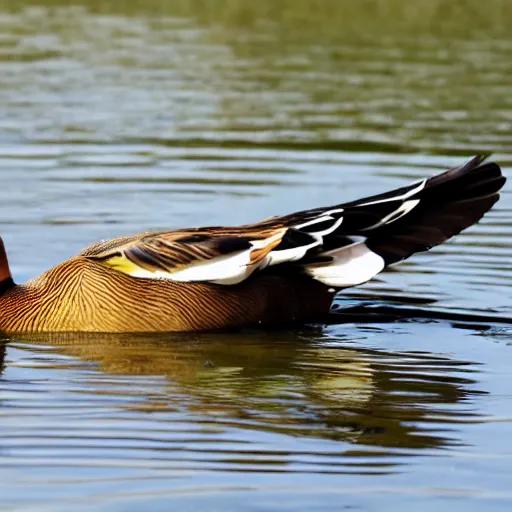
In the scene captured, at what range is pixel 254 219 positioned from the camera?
464 inches

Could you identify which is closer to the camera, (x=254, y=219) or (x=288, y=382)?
(x=288, y=382)

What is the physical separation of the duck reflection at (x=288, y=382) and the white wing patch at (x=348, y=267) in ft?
1.21

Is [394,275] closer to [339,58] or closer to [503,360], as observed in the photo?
[503,360]

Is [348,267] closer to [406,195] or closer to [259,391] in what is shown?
[406,195]

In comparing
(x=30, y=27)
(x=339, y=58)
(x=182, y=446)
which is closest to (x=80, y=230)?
(x=182, y=446)

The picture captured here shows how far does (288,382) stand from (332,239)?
4.15ft

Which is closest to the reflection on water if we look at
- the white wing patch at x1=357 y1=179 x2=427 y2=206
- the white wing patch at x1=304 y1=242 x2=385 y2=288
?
the white wing patch at x1=304 y1=242 x2=385 y2=288

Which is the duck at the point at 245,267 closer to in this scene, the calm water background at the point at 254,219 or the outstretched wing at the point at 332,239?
the outstretched wing at the point at 332,239

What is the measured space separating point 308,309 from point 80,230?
2796 millimetres

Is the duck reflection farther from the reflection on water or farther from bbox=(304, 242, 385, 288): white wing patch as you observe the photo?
bbox=(304, 242, 385, 288): white wing patch

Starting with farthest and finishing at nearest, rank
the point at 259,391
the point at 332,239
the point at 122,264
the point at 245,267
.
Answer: the point at 332,239
the point at 122,264
the point at 245,267
the point at 259,391

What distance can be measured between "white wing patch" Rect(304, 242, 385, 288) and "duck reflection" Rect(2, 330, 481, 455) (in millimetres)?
368

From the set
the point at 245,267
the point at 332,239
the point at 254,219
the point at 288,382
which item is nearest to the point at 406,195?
the point at 332,239

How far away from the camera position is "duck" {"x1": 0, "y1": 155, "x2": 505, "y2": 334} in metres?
8.77
